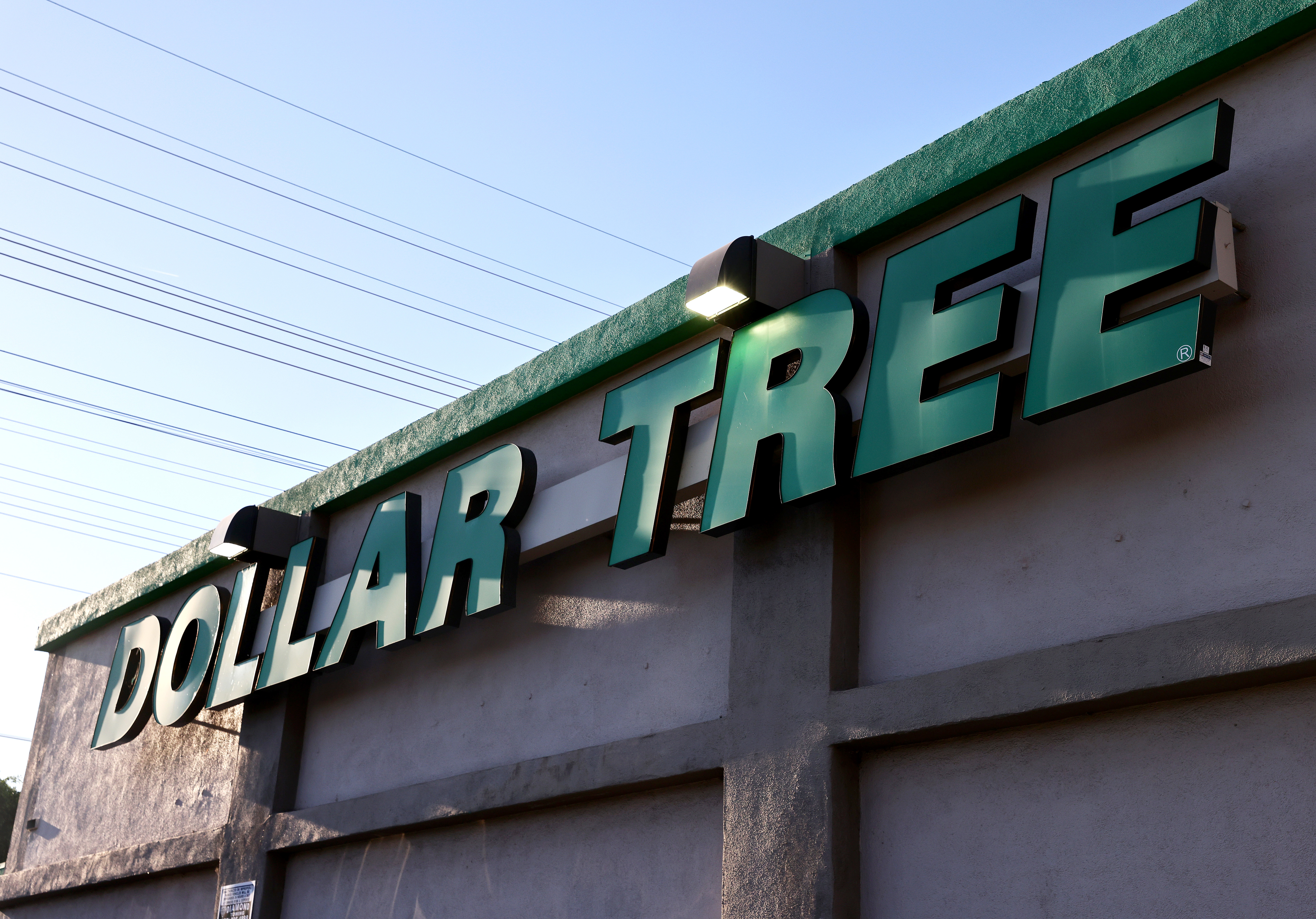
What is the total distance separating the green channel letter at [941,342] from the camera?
587 centimetres

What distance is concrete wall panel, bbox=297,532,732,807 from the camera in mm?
7449

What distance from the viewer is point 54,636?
597 inches

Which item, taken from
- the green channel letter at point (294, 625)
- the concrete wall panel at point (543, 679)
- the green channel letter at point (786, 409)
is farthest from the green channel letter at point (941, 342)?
the green channel letter at point (294, 625)

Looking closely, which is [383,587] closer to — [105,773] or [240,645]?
[240,645]

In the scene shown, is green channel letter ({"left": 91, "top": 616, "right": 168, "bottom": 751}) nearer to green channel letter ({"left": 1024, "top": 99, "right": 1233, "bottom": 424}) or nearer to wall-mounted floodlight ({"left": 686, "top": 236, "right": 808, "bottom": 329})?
wall-mounted floodlight ({"left": 686, "top": 236, "right": 808, "bottom": 329})

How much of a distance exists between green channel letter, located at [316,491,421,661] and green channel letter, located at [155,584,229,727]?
6.61 ft

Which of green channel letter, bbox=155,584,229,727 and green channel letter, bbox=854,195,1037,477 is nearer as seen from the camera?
green channel letter, bbox=854,195,1037,477

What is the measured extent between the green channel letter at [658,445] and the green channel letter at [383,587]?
2115mm

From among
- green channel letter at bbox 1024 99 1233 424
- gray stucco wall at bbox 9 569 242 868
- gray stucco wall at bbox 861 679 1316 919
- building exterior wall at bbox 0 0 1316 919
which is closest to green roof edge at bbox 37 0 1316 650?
building exterior wall at bbox 0 0 1316 919

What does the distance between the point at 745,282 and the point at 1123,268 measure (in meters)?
2.29

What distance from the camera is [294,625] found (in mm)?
10375

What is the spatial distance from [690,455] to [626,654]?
138cm

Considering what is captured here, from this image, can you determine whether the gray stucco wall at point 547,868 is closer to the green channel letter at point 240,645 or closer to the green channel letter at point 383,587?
the green channel letter at point 383,587

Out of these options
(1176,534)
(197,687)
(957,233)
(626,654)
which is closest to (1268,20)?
(957,233)
